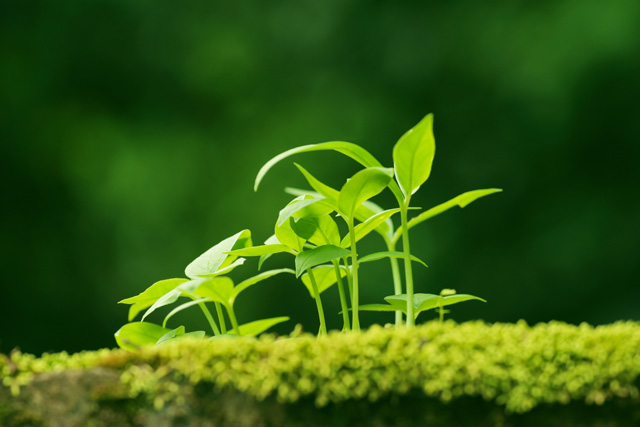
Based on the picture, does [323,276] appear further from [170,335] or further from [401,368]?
[401,368]

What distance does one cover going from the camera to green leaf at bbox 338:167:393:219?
0.65 m

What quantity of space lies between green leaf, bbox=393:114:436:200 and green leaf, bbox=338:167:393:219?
19 mm

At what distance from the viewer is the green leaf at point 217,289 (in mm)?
705

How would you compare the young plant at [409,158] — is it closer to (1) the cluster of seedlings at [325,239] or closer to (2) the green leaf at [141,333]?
(1) the cluster of seedlings at [325,239]

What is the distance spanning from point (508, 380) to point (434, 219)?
2846mm

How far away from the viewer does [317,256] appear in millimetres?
690

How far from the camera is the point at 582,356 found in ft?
1.70

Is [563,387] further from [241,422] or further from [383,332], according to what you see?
[241,422]

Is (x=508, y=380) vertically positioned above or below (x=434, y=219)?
above

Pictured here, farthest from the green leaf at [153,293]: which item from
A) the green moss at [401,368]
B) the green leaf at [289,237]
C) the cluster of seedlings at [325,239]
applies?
the green moss at [401,368]

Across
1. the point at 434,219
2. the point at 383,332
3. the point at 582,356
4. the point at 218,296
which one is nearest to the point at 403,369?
the point at 383,332

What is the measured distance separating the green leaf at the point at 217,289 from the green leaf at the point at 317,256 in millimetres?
80

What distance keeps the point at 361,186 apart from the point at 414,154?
0.06m

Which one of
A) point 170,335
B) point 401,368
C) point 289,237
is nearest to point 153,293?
point 170,335
